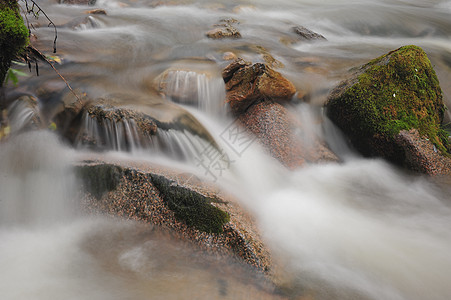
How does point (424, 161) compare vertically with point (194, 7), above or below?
below

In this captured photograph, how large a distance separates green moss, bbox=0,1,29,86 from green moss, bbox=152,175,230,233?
6.90 ft

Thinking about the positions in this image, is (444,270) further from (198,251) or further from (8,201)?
(8,201)

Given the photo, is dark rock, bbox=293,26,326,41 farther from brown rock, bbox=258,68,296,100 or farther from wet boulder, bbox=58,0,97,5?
wet boulder, bbox=58,0,97,5

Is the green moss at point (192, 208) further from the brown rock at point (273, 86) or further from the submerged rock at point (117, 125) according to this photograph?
the brown rock at point (273, 86)

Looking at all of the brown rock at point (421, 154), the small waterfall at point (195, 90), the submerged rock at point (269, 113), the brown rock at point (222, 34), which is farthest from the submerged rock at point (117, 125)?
the brown rock at point (222, 34)

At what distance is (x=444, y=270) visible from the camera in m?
3.36

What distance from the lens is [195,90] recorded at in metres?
5.70

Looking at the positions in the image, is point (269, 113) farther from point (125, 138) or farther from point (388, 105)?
point (125, 138)

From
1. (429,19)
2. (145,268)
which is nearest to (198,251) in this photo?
(145,268)

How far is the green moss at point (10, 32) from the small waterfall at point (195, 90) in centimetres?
254

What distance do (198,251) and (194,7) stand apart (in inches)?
436

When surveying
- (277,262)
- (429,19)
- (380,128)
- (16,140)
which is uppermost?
(429,19)

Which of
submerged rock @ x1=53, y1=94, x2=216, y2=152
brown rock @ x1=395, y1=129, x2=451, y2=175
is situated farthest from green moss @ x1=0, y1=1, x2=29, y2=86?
brown rock @ x1=395, y1=129, x2=451, y2=175

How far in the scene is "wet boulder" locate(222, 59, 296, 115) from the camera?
534cm
